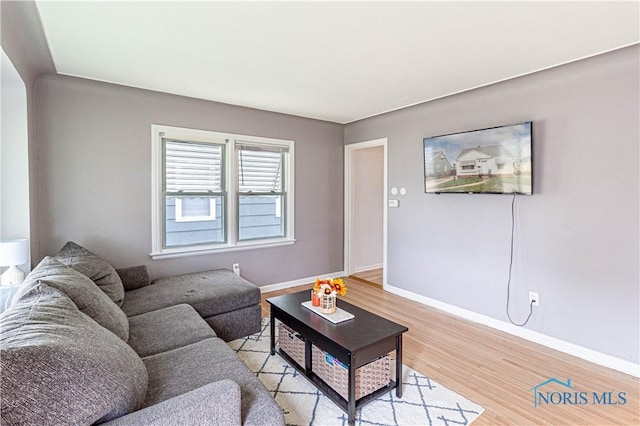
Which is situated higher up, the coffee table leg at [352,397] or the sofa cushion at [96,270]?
the sofa cushion at [96,270]

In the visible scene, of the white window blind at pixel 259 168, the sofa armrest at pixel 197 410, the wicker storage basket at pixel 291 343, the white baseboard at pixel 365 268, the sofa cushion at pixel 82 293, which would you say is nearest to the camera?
the sofa armrest at pixel 197 410

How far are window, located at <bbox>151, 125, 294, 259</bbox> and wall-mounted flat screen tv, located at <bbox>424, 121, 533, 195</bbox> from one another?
1871mm

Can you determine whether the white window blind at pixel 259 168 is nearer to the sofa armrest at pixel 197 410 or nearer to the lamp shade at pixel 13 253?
the lamp shade at pixel 13 253

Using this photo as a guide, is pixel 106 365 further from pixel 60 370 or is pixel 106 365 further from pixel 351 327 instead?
pixel 351 327

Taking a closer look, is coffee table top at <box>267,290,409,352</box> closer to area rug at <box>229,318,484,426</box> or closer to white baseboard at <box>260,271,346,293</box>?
area rug at <box>229,318,484,426</box>

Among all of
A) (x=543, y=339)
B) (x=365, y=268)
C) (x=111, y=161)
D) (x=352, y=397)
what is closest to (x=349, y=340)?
(x=352, y=397)

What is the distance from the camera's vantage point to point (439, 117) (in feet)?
12.2

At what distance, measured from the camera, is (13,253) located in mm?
2316

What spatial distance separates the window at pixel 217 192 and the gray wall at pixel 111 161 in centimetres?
11

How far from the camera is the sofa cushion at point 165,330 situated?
2000mm

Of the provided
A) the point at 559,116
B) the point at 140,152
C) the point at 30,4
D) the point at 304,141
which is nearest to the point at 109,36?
the point at 30,4

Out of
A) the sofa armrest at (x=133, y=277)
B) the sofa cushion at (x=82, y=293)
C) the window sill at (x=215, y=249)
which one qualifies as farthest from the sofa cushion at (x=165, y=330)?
the window sill at (x=215, y=249)

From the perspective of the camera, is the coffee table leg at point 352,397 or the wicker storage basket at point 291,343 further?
the wicker storage basket at point 291,343

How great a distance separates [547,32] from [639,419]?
7.99 feet
